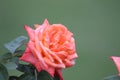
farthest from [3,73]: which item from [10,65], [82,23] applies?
[82,23]

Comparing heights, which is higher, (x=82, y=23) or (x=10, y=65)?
(x=82, y=23)

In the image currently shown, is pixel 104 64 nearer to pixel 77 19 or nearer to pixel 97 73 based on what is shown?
pixel 97 73

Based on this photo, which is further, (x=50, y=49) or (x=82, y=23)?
(x=82, y=23)

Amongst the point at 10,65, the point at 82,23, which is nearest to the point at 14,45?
the point at 10,65

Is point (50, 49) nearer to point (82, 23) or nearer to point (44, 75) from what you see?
point (44, 75)

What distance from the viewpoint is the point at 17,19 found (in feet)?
5.32

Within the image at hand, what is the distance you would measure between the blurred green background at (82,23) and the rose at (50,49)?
114cm

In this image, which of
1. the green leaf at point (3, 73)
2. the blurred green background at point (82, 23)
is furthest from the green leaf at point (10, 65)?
the blurred green background at point (82, 23)

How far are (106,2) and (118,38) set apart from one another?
251 mm

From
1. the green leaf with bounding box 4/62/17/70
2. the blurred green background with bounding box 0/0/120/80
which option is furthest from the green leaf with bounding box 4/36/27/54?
the blurred green background with bounding box 0/0/120/80

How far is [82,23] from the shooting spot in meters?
1.72

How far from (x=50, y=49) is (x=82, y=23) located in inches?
49.7

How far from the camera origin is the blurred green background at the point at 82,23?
63.7 inches

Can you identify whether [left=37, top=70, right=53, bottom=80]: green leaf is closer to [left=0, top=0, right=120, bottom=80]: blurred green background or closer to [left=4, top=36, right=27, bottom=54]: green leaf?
[left=4, top=36, right=27, bottom=54]: green leaf
